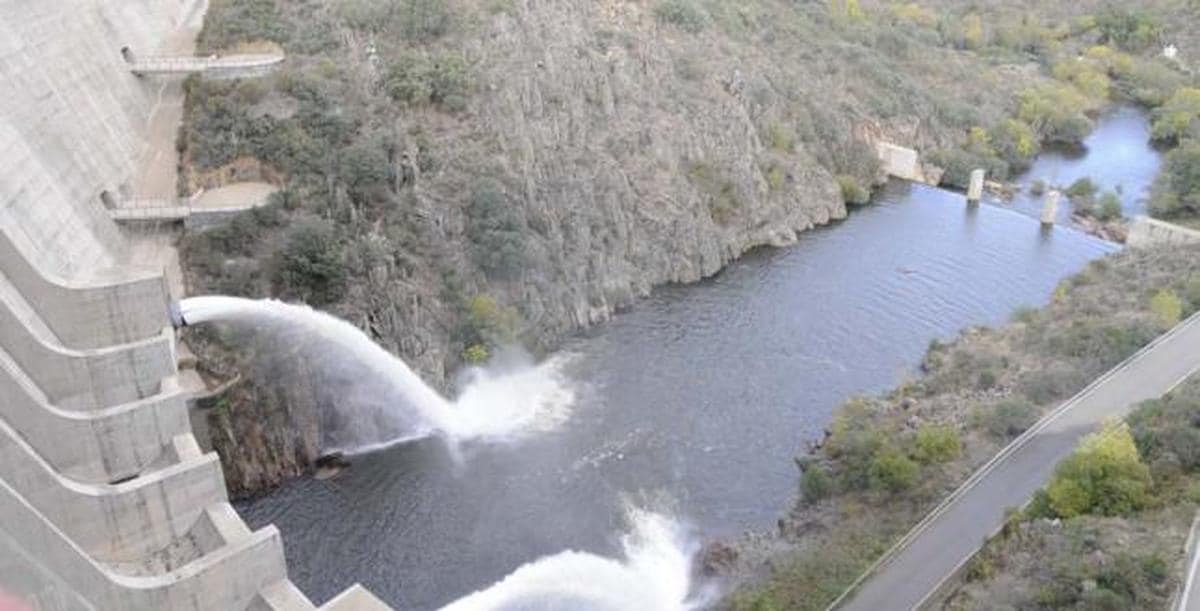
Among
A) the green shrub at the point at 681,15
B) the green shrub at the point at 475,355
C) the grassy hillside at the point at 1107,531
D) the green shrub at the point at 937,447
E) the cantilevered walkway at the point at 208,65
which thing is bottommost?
the green shrub at the point at 475,355

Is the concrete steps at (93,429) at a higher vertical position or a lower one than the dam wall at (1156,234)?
higher

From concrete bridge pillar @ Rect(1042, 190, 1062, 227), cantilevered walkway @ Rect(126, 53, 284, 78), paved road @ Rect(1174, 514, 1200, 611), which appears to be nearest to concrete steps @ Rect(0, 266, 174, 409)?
cantilevered walkway @ Rect(126, 53, 284, 78)

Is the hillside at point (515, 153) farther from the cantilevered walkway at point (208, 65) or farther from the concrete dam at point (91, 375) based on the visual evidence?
the concrete dam at point (91, 375)

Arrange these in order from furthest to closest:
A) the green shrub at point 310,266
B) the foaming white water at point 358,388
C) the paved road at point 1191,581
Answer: the green shrub at point 310,266 < the foaming white water at point 358,388 < the paved road at point 1191,581

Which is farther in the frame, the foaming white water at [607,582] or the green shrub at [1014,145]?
the green shrub at [1014,145]

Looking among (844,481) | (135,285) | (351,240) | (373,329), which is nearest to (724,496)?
(844,481)

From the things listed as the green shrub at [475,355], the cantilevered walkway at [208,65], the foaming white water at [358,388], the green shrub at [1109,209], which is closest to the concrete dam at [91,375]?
the cantilevered walkway at [208,65]

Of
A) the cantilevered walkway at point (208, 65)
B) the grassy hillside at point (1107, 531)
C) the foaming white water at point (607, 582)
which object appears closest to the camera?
the grassy hillside at point (1107, 531)
